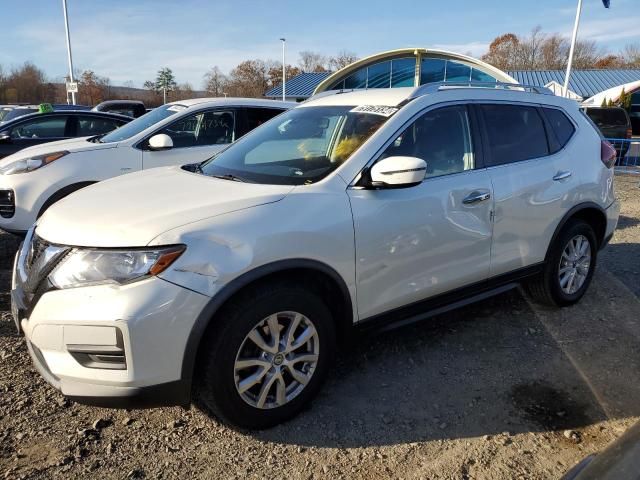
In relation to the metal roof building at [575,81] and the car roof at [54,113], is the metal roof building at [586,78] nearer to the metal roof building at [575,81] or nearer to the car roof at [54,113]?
the metal roof building at [575,81]

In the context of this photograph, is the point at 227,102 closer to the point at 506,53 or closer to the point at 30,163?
the point at 30,163

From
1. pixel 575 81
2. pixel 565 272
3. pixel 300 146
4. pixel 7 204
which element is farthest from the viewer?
pixel 575 81

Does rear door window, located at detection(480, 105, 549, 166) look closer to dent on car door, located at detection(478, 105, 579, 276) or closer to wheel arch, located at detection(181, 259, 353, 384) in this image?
dent on car door, located at detection(478, 105, 579, 276)

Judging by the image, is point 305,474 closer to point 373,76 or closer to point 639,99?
point 373,76

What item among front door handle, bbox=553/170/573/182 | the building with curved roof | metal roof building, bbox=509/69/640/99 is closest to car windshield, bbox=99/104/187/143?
front door handle, bbox=553/170/573/182

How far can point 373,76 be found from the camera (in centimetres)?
2898

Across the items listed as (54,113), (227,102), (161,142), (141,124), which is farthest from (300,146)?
(54,113)

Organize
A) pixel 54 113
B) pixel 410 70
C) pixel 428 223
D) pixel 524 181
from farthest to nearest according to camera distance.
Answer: pixel 410 70
pixel 54 113
pixel 524 181
pixel 428 223

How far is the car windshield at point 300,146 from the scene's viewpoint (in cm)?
306

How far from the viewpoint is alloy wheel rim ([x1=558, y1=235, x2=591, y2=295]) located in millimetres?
4230

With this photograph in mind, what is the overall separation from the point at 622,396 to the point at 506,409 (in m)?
0.77

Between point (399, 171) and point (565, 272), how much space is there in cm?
228

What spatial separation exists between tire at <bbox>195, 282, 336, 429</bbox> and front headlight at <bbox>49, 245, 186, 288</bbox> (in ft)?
1.23

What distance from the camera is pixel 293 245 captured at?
8.45ft
